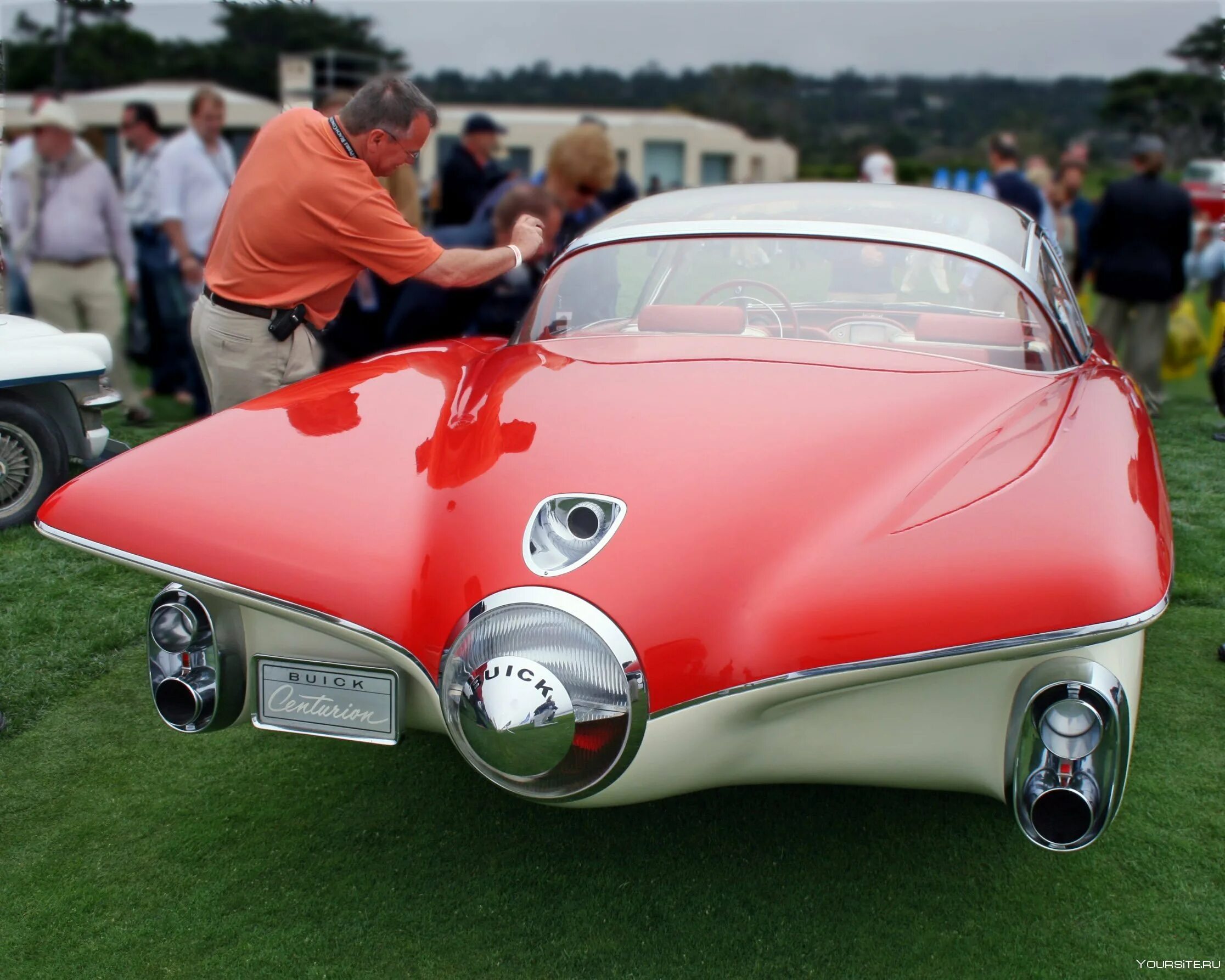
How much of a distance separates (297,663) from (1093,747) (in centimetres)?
145

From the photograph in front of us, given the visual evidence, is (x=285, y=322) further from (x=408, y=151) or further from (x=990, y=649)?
(x=990, y=649)

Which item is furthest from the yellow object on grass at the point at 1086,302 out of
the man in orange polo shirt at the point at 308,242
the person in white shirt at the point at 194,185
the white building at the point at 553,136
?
the white building at the point at 553,136

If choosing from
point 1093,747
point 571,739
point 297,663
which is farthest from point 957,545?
point 297,663

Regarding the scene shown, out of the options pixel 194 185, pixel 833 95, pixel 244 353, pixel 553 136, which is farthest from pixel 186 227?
pixel 833 95

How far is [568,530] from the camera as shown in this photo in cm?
200

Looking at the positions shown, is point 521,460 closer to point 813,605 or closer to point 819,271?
point 813,605

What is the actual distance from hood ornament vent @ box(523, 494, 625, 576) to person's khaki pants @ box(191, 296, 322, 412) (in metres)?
2.00

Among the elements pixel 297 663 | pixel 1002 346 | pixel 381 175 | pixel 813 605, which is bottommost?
pixel 297 663

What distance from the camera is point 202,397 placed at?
22.4ft

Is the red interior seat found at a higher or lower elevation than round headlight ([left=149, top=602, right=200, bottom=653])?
higher

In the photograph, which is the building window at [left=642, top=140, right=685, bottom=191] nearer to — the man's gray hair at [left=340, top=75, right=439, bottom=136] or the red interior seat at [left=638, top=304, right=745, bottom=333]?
the man's gray hair at [left=340, top=75, right=439, bottom=136]

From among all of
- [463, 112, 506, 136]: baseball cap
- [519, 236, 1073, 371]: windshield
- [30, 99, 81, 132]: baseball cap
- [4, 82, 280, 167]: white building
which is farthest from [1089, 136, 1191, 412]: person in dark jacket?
[4, 82, 280, 167]: white building

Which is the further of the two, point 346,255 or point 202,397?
point 202,397

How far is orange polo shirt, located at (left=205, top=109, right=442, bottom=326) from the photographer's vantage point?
3.50 meters
